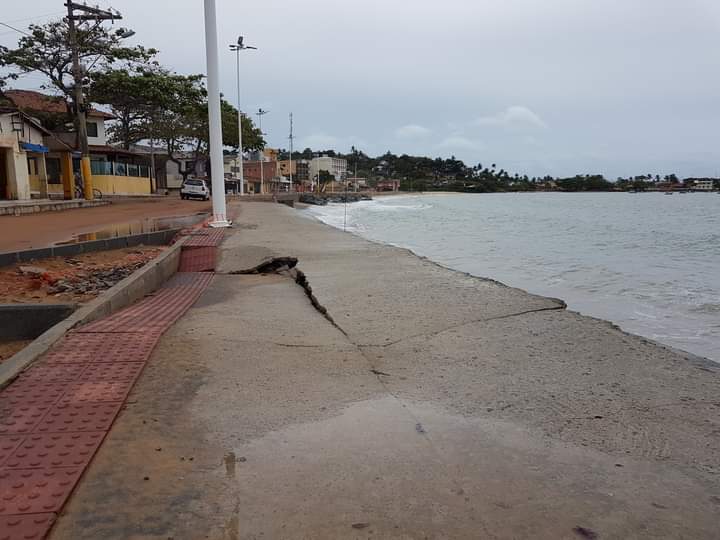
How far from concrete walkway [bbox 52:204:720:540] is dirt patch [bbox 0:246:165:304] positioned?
2.49m

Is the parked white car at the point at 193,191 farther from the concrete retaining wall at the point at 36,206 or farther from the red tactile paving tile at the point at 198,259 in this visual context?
the red tactile paving tile at the point at 198,259

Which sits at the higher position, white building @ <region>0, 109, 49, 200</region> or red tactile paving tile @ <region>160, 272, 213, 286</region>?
white building @ <region>0, 109, 49, 200</region>

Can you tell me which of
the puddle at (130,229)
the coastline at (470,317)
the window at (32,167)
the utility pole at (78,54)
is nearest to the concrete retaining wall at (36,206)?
the utility pole at (78,54)

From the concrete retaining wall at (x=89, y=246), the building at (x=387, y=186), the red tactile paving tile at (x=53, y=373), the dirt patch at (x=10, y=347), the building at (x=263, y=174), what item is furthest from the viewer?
the building at (x=387, y=186)

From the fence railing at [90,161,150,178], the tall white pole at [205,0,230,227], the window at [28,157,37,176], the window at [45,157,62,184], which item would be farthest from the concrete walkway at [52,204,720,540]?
the fence railing at [90,161,150,178]

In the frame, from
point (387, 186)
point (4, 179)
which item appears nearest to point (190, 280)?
point (4, 179)

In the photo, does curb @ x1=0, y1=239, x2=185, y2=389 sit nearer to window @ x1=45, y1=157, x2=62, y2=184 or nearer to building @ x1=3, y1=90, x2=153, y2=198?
building @ x1=3, y1=90, x2=153, y2=198

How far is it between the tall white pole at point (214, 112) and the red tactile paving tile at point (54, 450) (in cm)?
1147

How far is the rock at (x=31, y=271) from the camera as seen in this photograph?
7.58 meters

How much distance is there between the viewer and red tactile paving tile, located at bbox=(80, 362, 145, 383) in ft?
11.5

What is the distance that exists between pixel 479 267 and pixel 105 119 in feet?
129

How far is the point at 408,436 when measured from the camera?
2900mm

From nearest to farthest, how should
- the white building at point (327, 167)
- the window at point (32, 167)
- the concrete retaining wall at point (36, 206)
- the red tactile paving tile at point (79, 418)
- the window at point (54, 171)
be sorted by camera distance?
the red tactile paving tile at point (79, 418), the concrete retaining wall at point (36, 206), the window at point (32, 167), the window at point (54, 171), the white building at point (327, 167)

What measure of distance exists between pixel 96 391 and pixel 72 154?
31680 mm
